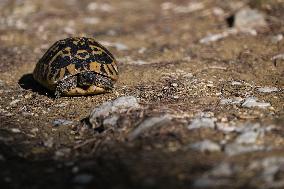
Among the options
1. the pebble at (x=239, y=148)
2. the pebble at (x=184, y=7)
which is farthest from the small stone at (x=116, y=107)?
the pebble at (x=184, y=7)

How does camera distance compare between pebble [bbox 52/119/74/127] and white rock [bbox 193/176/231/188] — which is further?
pebble [bbox 52/119/74/127]

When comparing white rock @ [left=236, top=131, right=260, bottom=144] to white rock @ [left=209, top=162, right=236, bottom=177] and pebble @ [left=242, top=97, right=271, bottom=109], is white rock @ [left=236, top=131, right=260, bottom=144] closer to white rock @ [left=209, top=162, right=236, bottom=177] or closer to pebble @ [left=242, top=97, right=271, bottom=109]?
white rock @ [left=209, top=162, right=236, bottom=177]

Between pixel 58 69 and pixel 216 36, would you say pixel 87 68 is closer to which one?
pixel 58 69

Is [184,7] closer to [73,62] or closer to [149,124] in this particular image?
[73,62]

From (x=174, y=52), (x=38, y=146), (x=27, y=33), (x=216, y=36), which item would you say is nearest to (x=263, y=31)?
(x=216, y=36)

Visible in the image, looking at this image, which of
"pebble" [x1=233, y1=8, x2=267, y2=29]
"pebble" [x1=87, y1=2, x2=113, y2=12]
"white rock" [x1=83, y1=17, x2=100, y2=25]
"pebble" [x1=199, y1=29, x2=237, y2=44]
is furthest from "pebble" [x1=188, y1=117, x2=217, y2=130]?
"pebble" [x1=87, y1=2, x2=113, y2=12]
